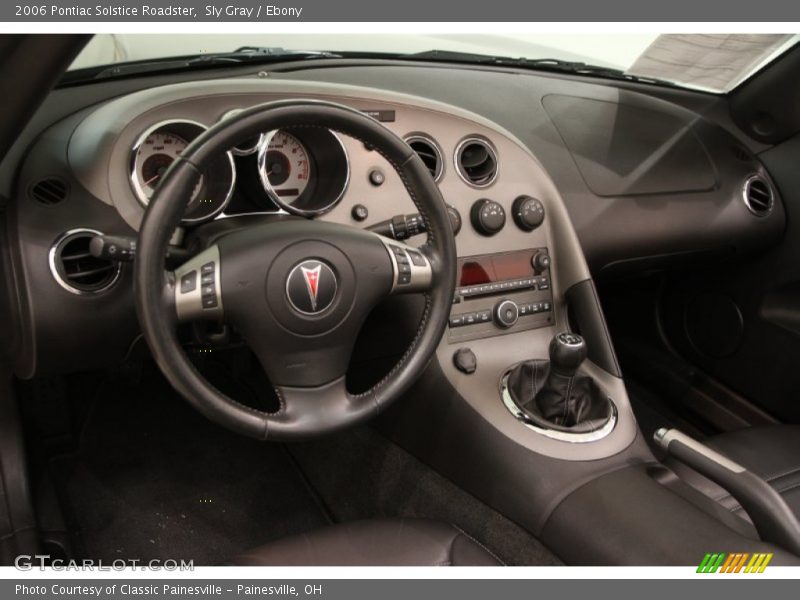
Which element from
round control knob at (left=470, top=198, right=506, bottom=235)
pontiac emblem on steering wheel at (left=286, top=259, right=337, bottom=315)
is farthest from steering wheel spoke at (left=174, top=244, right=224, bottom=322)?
round control knob at (left=470, top=198, right=506, bottom=235)

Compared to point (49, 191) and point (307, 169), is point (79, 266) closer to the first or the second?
point (49, 191)

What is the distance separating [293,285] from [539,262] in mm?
647

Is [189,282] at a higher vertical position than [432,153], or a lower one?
lower

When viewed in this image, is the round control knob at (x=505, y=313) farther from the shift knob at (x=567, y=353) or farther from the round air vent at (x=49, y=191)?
the round air vent at (x=49, y=191)

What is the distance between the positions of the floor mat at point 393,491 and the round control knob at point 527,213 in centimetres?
56

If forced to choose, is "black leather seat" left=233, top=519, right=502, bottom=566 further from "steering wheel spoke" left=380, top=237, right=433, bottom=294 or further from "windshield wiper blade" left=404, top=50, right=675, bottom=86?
"windshield wiper blade" left=404, top=50, right=675, bottom=86

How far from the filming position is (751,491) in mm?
967

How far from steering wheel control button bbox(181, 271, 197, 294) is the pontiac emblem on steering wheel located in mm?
129

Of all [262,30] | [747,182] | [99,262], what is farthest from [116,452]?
[747,182]

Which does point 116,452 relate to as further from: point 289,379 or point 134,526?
point 289,379

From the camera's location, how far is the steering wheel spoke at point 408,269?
1.02m

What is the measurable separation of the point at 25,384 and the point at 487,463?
1120 millimetres

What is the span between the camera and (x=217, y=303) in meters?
0.90
